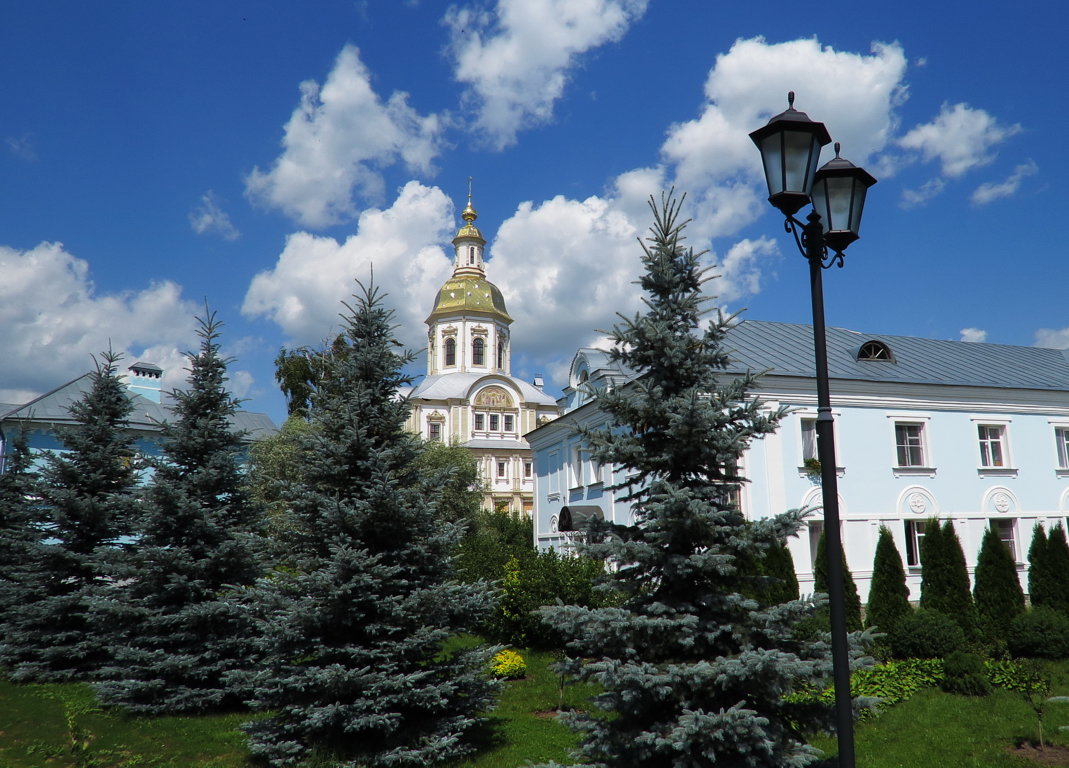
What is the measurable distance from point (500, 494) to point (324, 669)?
150 feet

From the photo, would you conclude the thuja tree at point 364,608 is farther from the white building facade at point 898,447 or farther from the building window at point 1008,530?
the building window at point 1008,530

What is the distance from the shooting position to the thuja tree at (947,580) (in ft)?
46.6

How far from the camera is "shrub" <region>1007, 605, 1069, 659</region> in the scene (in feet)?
42.9

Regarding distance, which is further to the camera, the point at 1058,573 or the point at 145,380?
the point at 145,380

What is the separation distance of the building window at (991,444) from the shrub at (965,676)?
12179 millimetres

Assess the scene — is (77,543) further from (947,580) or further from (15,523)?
(947,580)

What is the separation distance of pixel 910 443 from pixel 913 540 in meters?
2.68

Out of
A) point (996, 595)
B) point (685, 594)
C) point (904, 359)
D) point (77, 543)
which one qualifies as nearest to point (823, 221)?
point (685, 594)

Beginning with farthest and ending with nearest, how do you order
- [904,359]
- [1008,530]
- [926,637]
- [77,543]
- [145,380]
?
[145,380]
[904,359]
[1008,530]
[77,543]
[926,637]

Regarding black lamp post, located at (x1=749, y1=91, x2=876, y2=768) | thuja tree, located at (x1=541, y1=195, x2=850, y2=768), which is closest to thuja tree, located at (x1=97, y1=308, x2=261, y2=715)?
thuja tree, located at (x1=541, y1=195, x2=850, y2=768)

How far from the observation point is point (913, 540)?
2023 cm

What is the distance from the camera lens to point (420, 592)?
8188 millimetres

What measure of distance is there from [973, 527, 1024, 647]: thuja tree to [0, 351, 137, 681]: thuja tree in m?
15.7

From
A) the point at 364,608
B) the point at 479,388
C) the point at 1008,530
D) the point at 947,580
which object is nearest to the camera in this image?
the point at 364,608
